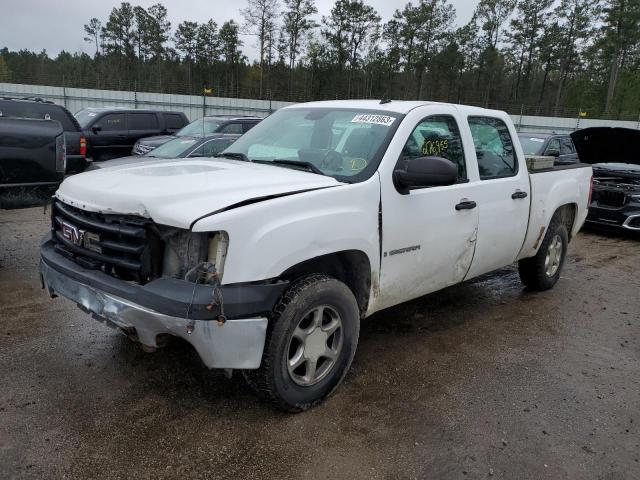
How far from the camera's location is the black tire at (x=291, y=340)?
2809 millimetres

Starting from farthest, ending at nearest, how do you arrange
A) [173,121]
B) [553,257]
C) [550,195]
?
[173,121] → [553,257] → [550,195]

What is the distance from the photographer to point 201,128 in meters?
12.2

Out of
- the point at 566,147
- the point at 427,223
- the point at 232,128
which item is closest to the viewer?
the point at 427,223

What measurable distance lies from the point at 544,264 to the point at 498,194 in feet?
5.33

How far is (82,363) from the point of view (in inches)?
142

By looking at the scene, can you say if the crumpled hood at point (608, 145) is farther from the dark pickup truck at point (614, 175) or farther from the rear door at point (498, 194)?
the rear door at point (498, 194)

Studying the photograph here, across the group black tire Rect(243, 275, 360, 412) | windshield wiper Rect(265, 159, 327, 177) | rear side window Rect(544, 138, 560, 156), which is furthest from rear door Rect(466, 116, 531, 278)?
rear side window Rect(544, 138, 560, 156)

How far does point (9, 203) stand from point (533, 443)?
5148 mm

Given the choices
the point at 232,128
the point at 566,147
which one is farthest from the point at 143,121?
the point at 566,147

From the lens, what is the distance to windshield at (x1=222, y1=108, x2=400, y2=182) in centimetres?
346

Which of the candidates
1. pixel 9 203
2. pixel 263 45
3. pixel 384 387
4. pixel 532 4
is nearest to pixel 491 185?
pixel 384 387

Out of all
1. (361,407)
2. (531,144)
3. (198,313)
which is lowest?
(361,407)

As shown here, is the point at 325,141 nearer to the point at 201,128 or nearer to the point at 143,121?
the point at 201,128

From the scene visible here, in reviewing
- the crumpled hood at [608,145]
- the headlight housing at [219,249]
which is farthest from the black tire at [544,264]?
the crumpled hood at [608,145]
